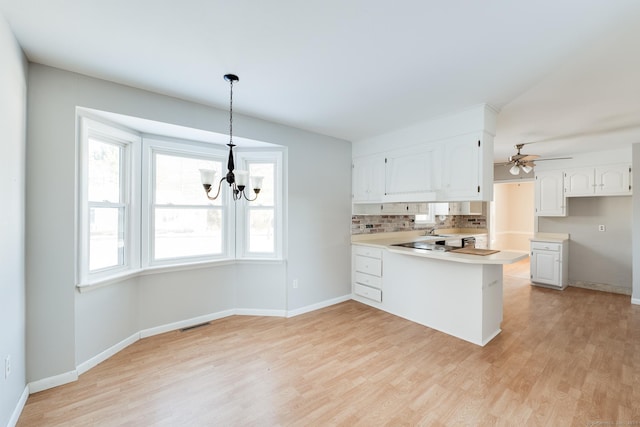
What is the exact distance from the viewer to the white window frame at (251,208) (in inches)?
140

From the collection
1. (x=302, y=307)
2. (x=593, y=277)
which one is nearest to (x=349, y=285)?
(x=302, y=307)

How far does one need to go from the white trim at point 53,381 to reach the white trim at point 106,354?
0.19ft

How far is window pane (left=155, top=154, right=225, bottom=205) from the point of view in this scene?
10.2 feet

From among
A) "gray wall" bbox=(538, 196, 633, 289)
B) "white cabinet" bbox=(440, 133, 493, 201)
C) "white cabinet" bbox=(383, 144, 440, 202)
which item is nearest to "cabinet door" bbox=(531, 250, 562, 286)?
"gray wall" bbox=(538, 196, 633, 289)

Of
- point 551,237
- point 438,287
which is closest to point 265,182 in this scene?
point 438,287

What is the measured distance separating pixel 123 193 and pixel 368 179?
3.09 metres

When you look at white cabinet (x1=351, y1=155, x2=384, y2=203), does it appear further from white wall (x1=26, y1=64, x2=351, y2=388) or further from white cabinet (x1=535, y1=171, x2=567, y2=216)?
white cabinet (x1=535, y1=171, x2=567, y2=216)

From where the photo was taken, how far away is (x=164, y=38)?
1.73 meters

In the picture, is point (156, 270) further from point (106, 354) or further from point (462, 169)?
point (462, 169)

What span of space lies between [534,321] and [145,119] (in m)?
5.05

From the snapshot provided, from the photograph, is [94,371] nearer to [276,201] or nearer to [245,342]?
[245,342]

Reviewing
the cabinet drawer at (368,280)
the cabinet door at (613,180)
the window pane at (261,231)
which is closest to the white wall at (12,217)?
the window pane at (261,231)

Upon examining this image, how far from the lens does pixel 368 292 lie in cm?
401

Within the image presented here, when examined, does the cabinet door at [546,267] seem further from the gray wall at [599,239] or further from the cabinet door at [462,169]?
the cabinet door at [462,169]
